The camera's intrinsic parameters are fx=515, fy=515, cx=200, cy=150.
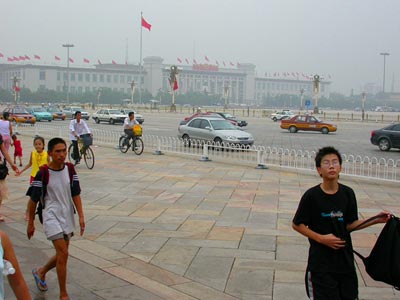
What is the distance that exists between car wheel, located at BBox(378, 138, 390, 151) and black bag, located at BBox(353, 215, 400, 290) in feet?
61.6

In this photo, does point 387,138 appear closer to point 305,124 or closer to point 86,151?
point 86,151

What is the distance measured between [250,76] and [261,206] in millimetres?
158183

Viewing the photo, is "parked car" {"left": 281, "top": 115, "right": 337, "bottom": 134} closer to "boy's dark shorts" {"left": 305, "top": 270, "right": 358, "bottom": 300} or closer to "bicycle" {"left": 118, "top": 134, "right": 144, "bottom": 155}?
"bicycle" {"left": 118, "top": 134, "right": 144, "bottom": 155}

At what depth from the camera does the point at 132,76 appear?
463 ft

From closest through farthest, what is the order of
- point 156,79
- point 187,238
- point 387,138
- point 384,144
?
point 187,238 → point 387,138 → point 384,144 → point 156,79

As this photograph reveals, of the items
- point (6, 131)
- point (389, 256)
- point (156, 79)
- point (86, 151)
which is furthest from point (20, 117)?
point (156, 79)

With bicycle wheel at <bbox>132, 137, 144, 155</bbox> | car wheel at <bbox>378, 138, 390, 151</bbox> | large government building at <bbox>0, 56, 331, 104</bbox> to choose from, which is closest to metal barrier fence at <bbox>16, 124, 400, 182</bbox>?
bicycle wheel at <bbox>132, 137, 144, 155</bbox>

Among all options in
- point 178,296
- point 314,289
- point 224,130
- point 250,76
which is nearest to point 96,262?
point 178,296

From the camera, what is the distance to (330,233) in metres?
3.52

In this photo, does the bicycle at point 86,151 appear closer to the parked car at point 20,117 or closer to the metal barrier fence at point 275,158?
the metal barrier fence at point 275,158

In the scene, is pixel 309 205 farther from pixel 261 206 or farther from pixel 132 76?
pixel 132 76

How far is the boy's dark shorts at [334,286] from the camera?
346cm

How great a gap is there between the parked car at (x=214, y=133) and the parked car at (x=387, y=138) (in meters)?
5.59

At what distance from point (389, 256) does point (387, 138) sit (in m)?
18.8
